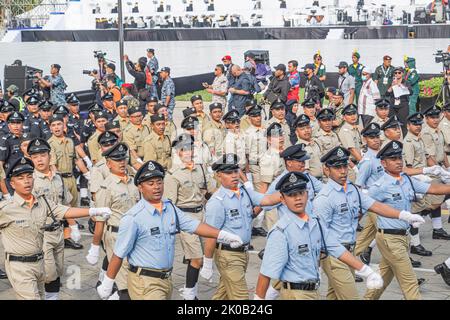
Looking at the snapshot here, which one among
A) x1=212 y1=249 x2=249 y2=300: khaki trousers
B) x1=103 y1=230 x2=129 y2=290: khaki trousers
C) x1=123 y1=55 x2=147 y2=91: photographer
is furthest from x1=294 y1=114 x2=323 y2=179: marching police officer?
x1=123 y1=55 x2=147 y2=91: photographer

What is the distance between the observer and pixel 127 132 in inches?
499

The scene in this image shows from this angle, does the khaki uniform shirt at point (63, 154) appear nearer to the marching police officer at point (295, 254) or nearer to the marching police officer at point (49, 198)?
the marching police officer at point (49, 198)

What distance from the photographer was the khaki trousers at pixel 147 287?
661 centimetres

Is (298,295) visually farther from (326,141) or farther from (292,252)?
(326,141)

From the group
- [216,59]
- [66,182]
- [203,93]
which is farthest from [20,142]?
[216,59]

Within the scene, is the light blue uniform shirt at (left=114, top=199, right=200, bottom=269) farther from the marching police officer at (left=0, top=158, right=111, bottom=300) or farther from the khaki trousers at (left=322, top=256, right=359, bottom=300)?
the khaki trousers at (left=322, top=256, right=359, bottom=300)

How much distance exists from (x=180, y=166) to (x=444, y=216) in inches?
228

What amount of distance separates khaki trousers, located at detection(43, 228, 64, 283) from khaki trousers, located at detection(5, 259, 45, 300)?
79 cm

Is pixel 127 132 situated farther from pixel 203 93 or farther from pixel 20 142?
pixel 203 93

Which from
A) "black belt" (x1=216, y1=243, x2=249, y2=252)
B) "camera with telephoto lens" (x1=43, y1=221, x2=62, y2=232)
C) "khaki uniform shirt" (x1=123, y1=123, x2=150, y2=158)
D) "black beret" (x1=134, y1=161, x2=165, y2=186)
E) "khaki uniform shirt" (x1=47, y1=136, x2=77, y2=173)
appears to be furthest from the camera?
"khaki uniform shirt" (x1=123, y1=123, x2=150, y2=158)

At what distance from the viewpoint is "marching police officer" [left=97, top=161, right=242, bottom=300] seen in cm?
662

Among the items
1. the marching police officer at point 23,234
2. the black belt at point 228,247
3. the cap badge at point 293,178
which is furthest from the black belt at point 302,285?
the marching police officer at point 23,234

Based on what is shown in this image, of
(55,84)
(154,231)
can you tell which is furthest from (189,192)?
(55,84)

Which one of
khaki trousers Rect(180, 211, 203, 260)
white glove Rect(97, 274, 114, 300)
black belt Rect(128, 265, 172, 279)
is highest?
black belt Rect(128, 265, 172, 279)
